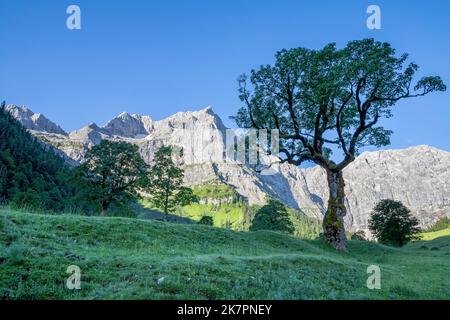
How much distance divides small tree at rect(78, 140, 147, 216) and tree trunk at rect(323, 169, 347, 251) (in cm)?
3380

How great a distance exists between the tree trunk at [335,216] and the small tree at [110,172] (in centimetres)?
3380

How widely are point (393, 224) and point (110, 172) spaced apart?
61459mm

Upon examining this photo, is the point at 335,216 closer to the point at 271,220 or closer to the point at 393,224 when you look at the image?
the point at 393,224

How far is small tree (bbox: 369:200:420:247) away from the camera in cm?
7925

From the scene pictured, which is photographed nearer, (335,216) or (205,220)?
(335,216)

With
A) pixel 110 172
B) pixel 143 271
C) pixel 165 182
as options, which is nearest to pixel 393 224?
pixel 165 182

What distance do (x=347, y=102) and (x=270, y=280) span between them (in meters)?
31.2

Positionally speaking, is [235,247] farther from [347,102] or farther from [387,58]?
[387,58]

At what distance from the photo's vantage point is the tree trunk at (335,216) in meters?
38.0

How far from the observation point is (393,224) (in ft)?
262

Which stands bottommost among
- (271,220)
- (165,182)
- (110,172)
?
(271,220)

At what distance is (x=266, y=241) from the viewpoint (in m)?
32.5

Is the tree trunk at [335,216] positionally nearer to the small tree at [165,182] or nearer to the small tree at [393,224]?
the small tree at [165,182]
